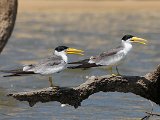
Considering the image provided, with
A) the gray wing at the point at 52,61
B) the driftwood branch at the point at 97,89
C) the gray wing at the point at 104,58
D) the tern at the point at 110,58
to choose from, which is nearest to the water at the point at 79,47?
the driftwood branch at the point at 97,89

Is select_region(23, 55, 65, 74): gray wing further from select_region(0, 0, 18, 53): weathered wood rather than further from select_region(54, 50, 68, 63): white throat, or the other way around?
select_region(0, 0, 18, 53): weathered wood

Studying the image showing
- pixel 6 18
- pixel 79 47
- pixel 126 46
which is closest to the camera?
pixel 6 18

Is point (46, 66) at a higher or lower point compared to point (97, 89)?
higher

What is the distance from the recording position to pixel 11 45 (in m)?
27.8

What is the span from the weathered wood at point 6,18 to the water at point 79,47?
5771mm

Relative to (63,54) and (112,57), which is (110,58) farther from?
(63,54)

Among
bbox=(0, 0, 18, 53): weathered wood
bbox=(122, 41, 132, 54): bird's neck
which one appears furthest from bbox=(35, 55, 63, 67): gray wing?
bbox=(0, 0, 18, 53): weathered wood

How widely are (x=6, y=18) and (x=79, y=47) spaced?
19.2m

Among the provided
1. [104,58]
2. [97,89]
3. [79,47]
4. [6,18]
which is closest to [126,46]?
[104,58]

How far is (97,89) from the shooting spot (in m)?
10.6

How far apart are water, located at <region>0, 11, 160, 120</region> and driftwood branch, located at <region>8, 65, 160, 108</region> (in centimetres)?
254

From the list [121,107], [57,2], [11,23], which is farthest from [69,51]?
[57,2]

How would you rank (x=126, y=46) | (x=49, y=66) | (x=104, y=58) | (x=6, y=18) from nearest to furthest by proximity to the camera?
(x=6, y=18)
(x=49, y=66)
(x=104, y=58)
(x=126, y=46)

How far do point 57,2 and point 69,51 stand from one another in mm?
48663
